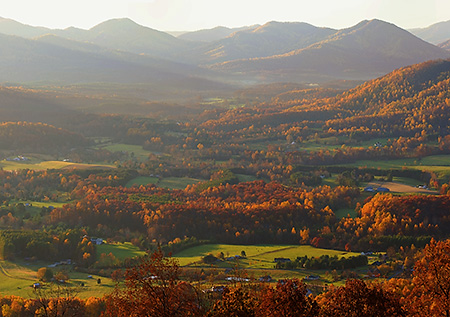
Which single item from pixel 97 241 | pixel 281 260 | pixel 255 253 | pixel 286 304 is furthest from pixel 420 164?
pixel 286 304

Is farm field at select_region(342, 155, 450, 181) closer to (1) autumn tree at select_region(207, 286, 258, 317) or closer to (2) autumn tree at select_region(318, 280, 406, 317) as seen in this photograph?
(2) autumn tree at select_region(318, 280, 406, 317)

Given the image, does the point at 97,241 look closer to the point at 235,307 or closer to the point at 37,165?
the point at 235,307

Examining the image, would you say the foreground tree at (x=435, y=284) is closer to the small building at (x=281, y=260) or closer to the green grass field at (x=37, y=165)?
the small building at (x=281, y=260)

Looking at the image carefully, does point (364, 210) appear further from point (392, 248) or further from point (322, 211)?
point (392, 248)

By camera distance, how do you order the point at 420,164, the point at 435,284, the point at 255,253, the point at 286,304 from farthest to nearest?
the point at 420,164, the point at 255,253, the point at 435,284, the point at 286,304

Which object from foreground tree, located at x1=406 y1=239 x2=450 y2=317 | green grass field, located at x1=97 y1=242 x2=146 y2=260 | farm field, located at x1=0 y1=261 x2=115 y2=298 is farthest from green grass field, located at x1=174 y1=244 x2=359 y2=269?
foreground tree, located at x1=406 y1=239 x2=450 y2=317

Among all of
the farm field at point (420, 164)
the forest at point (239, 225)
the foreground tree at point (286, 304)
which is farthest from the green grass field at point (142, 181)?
the foreground tree at point (286, 304)

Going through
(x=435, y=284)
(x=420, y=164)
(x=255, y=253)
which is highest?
(x=435, y=284)
